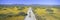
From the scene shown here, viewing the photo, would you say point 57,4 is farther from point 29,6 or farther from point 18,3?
point 18,3

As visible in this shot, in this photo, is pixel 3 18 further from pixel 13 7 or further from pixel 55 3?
pixel 55 3

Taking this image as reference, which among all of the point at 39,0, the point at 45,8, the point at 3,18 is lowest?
the point at 3,18

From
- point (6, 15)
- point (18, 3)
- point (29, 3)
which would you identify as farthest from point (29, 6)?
point (6, 15)

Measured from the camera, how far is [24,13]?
3.62ft

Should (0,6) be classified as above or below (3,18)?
above

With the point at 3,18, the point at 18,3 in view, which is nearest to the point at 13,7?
the point at 18,3

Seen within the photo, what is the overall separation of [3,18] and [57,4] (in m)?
0.69

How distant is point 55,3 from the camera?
3.65ft

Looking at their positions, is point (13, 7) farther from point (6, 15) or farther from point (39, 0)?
point (39, 0)

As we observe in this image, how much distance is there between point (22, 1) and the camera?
112cm

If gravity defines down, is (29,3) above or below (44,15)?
above

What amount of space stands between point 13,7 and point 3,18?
183mm

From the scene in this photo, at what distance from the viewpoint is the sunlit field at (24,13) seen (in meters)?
→ 1.08

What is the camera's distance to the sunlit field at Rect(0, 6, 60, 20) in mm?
1076
